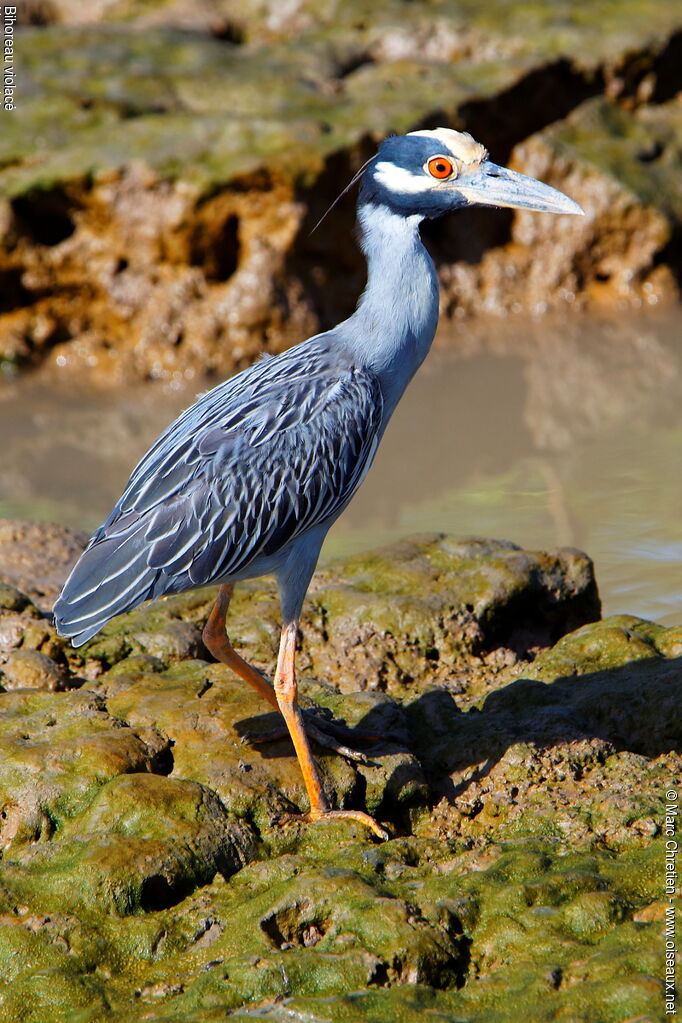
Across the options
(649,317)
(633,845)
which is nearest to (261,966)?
(633,845)

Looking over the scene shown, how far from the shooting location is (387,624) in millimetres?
5777

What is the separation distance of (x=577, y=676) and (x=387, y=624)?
3.18ft

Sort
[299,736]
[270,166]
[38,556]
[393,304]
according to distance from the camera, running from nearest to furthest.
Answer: [299,736] → [393,304] → [38,556] → [270,166]

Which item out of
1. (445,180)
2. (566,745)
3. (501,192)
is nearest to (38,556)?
(445,180)

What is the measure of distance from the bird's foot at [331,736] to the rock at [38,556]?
1950 millimetres

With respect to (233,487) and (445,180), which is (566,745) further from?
(445,180)

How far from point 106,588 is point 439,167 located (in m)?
2.43

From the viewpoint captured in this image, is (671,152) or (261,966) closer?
(261,966)

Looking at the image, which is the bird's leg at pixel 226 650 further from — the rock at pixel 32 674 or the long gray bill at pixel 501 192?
the long gray bill at pixel 501 192

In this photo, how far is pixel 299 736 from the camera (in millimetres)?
4590

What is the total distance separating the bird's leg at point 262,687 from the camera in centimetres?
480

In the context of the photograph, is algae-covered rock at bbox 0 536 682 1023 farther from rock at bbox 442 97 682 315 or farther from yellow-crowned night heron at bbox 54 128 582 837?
rock at bbox 442 97 682 315

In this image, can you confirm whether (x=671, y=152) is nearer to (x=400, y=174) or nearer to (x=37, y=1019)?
(x=400, y=174)

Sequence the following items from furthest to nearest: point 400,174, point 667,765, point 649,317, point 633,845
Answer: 1. point 649,317
2. point 400,174
3. point 667,765
4. point 633,845
